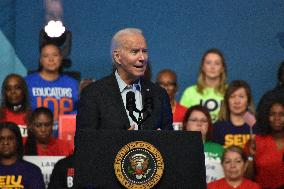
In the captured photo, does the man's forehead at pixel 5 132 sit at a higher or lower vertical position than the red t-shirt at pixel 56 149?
higher

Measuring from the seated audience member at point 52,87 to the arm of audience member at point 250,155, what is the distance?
5.67ft

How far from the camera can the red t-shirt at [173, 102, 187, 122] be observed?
6.91 meters

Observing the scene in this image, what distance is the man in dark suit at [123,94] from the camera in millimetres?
3627

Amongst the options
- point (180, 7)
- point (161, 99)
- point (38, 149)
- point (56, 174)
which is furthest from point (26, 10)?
point (161, 99)

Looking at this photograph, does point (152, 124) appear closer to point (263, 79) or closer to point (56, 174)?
point (56, 174)

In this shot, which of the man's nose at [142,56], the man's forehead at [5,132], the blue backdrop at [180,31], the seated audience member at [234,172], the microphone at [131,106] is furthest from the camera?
the blue backdrop at [180,31]

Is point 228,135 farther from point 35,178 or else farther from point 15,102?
point 15,102

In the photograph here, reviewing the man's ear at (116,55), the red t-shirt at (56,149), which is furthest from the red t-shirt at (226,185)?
the man's ear at (116,55)

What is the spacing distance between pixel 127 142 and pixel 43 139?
11.3 feet

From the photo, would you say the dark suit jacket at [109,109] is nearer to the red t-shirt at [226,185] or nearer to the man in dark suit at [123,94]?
the man in dark suit at [123,94]

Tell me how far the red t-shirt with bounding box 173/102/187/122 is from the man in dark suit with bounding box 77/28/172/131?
312cm

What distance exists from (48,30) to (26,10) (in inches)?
26.1

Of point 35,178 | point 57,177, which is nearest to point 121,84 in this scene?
point 35,178

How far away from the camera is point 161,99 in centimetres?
377
